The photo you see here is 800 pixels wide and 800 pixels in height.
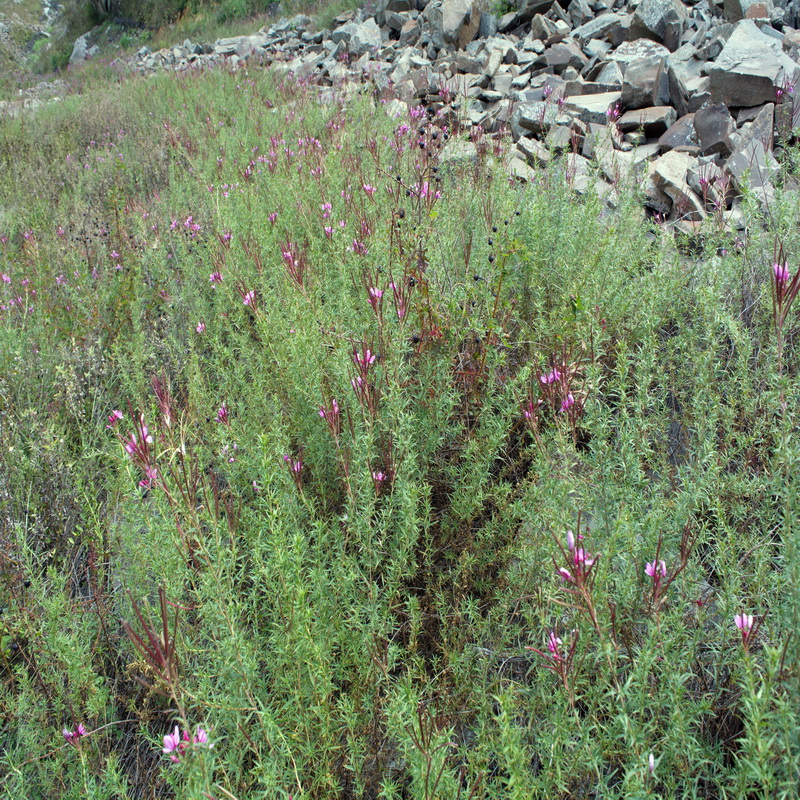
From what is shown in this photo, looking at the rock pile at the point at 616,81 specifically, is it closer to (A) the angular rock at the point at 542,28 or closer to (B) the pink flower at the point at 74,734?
(A) the angular rock at the point at 542,28

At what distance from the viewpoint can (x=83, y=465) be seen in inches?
111

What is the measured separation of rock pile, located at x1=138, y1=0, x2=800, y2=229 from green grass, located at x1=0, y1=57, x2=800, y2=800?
1170 millimetres

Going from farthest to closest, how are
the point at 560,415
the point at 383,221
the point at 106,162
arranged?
1. the point at 106,162
2. the point at 383,221
3. the point at 560,415

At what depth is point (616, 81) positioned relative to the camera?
6.88 meters

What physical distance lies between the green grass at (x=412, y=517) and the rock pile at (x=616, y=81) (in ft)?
3.84

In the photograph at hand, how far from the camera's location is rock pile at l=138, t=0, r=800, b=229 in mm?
4586

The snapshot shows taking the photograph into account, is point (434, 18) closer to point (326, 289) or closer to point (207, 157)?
point (207, 157)

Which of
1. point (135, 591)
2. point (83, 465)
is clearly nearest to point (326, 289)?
point (83, 465)

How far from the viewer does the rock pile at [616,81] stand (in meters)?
4.59

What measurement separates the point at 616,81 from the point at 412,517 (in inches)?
275

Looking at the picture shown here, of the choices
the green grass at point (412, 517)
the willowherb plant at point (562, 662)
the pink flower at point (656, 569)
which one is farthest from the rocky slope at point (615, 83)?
the willowherb plant at point (562, 662)

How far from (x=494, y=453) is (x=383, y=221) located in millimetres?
2053

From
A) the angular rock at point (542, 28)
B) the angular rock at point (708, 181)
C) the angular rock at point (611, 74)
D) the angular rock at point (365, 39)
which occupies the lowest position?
the angular rock at point (708, 181)

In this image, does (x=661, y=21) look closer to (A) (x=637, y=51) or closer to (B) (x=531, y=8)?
(A) (x=637, y=51)
